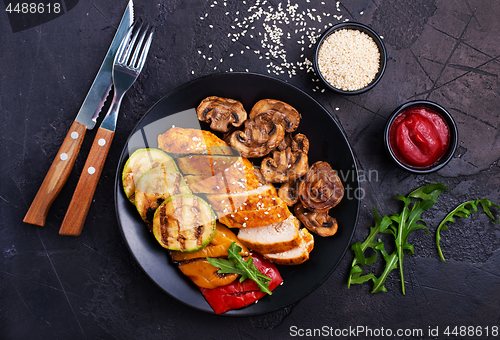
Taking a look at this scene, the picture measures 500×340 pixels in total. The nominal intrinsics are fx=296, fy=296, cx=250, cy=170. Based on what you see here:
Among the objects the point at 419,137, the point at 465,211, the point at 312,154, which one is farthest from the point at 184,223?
the point at 465,211

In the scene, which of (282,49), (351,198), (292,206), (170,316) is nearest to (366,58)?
(282,49)

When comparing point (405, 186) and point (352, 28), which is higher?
point (352, 28)

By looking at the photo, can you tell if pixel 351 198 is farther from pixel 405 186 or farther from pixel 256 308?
pixel 256 308

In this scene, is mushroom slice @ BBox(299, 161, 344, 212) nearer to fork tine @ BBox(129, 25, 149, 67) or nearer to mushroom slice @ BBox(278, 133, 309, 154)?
mushroom slice @ BBox(278, 133, 309, 154)

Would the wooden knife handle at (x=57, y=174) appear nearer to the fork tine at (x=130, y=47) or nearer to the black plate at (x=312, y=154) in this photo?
the black plate at (x=312, y=154)

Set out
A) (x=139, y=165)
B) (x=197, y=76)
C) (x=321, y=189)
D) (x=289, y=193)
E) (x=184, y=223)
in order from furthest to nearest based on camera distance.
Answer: (x=197, y=76), (x=289, y=193), (x=321, y=189), (x=139, y=165), (x=184, y=223)

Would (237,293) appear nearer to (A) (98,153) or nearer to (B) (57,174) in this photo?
(A) (98,153)

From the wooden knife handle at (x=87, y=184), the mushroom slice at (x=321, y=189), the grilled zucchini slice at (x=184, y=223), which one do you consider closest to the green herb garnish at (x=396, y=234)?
the mushroom slice at (x=321, y=189)
